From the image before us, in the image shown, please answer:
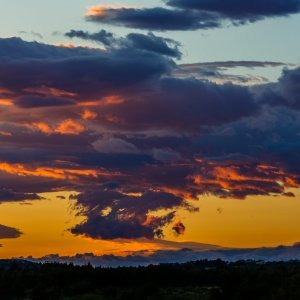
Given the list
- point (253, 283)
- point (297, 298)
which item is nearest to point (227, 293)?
point (253, 283)

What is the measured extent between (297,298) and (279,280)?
2841 centimetres

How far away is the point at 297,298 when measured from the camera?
6024 inches

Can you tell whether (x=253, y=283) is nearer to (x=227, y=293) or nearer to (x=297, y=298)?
(x=227, y=293)

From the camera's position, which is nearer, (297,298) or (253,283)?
(297,298)

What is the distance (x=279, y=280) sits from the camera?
7141 inches

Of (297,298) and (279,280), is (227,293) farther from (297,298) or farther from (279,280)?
(297,298)

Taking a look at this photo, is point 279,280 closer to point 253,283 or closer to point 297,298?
point 253,283

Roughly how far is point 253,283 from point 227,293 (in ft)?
18.3

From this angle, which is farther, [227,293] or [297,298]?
[227,293]

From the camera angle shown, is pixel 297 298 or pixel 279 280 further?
pixel 279 280

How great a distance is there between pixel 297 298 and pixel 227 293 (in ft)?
119

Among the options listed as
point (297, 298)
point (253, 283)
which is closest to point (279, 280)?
point (253, 283)

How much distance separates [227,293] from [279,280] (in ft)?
39.1

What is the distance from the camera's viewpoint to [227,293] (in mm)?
188000
